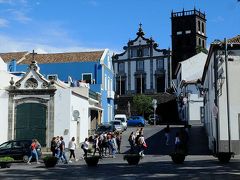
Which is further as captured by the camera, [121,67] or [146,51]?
[121,67]

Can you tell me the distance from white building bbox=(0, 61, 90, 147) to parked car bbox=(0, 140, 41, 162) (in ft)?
16.7

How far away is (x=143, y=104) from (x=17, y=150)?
37425 mm

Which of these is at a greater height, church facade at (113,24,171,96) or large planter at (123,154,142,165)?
church facade at (113,24,171,96)

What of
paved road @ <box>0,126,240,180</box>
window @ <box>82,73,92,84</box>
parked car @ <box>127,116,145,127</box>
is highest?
window @ <box>82,73,92,84</box>

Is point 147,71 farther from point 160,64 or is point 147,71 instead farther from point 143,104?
point 143,104

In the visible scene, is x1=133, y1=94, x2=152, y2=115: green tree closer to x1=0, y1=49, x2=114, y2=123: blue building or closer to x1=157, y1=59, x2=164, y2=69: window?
x1=157, y1=59, x2=164, y2=69: window

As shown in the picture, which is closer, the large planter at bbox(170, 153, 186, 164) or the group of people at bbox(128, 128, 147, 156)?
the large planter at bbox(170, 153, 186, 164)

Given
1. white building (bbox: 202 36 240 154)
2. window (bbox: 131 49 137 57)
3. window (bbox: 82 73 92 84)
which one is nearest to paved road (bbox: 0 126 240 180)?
white building (bbox: 202 36 240 154)

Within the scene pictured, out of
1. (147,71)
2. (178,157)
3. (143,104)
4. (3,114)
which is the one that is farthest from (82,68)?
(178,157)

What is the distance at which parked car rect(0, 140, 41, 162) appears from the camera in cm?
2516

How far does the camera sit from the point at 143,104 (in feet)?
202

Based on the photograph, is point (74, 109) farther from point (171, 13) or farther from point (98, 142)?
point (171, 13)

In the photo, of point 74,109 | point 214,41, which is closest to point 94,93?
point 74,109

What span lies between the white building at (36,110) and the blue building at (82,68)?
1219cm
